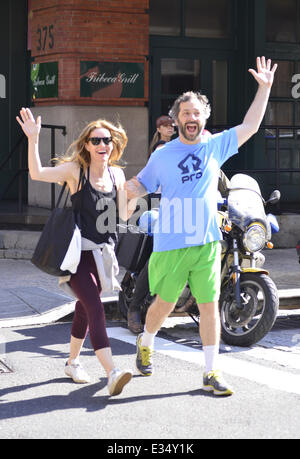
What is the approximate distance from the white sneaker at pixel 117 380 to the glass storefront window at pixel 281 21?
10.2 meters

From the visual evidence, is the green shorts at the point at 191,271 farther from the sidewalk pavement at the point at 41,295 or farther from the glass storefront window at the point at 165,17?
the glass storefront window at the point at 165,17

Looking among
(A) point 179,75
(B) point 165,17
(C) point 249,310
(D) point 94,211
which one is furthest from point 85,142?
(A) point 179,75

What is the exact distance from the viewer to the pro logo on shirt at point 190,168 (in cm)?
594

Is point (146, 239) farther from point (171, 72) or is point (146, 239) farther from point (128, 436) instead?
point (171, 72)

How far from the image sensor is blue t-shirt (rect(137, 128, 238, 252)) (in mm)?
5930

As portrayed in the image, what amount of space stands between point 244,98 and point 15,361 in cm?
885

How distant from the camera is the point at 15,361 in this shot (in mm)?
6922

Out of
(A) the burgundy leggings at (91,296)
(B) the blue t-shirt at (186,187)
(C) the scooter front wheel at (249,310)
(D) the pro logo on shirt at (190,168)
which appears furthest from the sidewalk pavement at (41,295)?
(D) the pro logo on shirt at (190,168)

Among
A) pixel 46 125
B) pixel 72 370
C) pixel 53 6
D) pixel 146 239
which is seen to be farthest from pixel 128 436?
pixel 53 6

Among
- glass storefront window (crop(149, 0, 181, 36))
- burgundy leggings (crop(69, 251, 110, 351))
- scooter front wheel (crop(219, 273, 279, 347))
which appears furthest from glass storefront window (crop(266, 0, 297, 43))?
burgundy leggings (crop(69, 251, 110, 351))

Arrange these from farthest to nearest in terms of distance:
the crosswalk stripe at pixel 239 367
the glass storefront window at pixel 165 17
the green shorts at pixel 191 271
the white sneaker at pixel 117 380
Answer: the glass storefront window at pixel 165 17 → the crosswalk stripe at pixel 239 367 → the green shorts at pixel 191 271 → the white sneaker at pixel 117 380

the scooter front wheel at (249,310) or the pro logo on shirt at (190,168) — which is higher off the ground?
the pro logo on shirt at (190,168)

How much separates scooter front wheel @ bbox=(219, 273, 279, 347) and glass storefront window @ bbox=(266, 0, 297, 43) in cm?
839

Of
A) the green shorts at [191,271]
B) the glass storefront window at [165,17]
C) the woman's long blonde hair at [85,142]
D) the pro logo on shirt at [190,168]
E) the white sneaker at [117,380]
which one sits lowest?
the white sneaker at [117,380]
